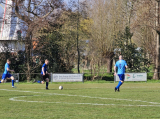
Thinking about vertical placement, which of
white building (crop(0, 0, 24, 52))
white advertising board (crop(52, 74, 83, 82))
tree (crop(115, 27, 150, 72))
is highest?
white building (crop(0, 0, 24, 52))

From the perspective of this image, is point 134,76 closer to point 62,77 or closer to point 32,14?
point 62,77

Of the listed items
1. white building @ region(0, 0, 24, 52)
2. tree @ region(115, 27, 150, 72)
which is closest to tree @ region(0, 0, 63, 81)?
white building @ region(0, 0, 24, 52)

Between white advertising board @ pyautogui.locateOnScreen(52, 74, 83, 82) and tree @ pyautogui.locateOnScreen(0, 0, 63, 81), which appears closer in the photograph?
white advertising board @ pyautogui.locateOnScreen(52, 74, 83, 82)

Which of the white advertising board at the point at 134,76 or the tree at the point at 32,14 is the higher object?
the tree at the point at 32,14

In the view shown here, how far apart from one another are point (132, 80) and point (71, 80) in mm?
5871

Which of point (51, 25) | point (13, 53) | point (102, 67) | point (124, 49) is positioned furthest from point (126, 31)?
point (13, 53)

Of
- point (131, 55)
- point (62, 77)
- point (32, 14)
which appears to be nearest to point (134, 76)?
point (131, 55)

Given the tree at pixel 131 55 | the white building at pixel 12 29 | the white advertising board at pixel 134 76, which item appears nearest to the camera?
the white advertising board at pixel 134 76

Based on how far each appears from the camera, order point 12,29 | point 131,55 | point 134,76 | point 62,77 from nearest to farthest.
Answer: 1. point 62,77
2. point 134,76
3. point 131,55
4. point 12,29

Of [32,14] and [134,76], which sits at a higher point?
[32,14]

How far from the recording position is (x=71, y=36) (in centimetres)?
3934

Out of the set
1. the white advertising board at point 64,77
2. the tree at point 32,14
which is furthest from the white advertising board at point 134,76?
the tree at point 32,14

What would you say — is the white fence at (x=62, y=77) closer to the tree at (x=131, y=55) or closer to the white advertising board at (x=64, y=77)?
the white advertising board at (x=64, y=77)

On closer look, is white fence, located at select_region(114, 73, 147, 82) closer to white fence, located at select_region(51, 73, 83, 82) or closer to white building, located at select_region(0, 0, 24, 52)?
white fence, located at select_region(51, 73, 83, 82)
